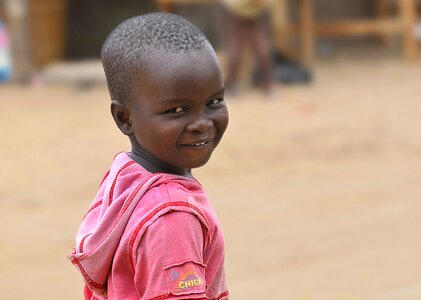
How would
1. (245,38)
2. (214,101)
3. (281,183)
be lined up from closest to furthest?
1. (214,101)
2. (281,183)
3. (245,38)

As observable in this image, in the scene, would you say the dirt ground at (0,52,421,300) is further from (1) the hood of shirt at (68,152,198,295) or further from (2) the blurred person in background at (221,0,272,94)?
(1) the hood of shirt at (68,152,198,295)

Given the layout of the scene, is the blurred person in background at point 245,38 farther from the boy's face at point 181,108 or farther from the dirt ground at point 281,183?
the boy's face at point 181,108

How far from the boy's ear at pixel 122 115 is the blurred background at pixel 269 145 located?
2.48m

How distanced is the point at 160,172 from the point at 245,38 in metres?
6.49

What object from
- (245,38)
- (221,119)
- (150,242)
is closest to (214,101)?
(221,119)

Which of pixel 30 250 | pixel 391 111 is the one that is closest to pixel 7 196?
pixel 30 250

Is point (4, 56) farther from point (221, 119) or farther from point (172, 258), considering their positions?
point (172, 258)

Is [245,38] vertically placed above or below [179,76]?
below

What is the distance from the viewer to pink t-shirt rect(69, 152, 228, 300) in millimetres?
1702

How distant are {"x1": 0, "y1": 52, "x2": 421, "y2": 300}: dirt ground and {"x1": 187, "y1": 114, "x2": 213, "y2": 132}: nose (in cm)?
250

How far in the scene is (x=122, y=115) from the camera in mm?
1873

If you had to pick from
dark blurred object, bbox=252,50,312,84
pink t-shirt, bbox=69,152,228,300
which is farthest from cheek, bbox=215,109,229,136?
dark blurred object, bbox=252,50,312,84

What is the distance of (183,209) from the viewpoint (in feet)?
5.66

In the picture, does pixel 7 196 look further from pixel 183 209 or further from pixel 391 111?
pixel 183 209
